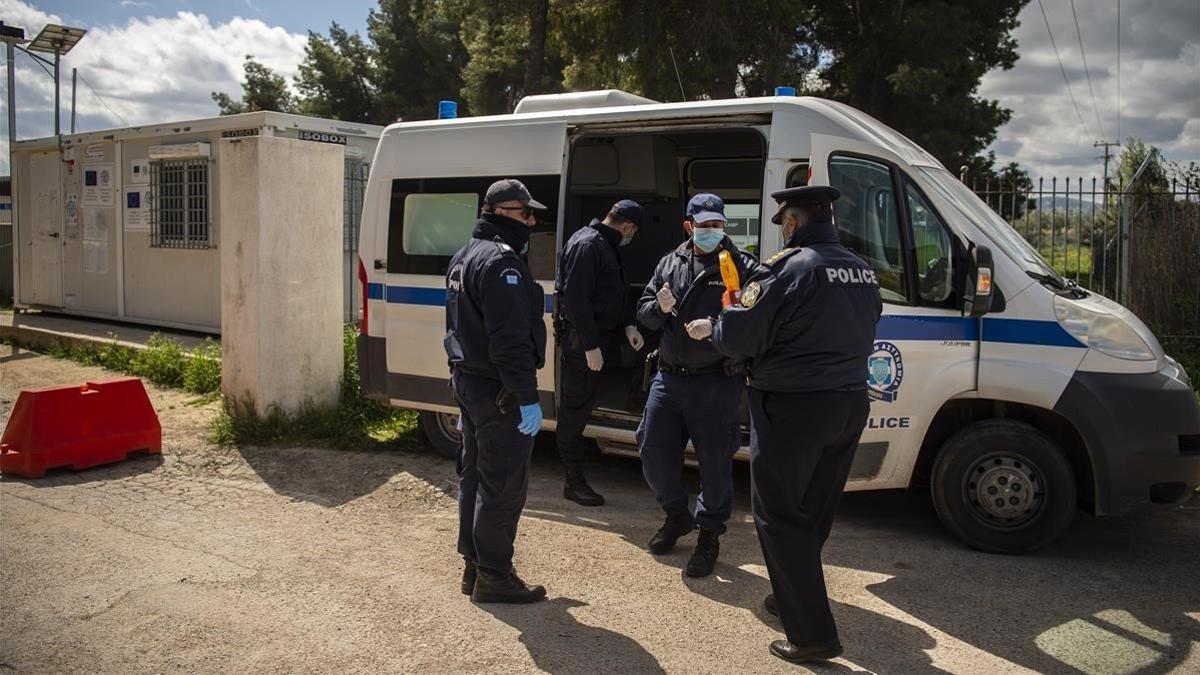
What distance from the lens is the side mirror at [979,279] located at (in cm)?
479

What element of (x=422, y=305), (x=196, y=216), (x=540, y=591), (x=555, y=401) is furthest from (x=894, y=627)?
(x=196, y=216)

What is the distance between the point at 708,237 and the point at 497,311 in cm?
117

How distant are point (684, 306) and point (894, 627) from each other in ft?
5.75

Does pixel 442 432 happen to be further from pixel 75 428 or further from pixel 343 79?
pixel 343 79

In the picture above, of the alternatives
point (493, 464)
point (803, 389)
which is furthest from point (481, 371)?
point (803, 389)

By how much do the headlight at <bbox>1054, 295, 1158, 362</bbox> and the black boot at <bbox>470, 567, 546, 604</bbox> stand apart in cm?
301

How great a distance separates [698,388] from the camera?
4777 mm

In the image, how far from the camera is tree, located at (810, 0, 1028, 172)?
56.9 ft

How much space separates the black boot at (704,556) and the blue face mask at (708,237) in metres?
1.42

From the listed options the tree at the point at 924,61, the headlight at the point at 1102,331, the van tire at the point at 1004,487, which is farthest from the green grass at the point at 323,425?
the tree at the point at 924,61

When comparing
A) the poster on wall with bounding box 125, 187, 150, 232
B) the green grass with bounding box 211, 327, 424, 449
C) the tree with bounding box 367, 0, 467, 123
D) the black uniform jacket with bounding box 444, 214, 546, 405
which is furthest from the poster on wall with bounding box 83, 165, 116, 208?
the tree with bounding box 367, 0, 467, 123

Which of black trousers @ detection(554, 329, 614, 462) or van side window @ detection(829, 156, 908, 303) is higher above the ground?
van side window @ detection(829, 156, 908, 303)

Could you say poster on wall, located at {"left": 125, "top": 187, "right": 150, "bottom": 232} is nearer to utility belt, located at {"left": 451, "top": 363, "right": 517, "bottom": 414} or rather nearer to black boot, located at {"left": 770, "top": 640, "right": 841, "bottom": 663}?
utility belt, located at {"left": 451, "top": 363, "right": 517, "bottom": 414}

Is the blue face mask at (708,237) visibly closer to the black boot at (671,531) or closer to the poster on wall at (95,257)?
the black boot at (671,531)
